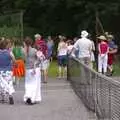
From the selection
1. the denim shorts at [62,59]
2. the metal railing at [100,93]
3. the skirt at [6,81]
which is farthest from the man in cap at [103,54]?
the skirt at [6,81]

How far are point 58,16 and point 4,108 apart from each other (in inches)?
1332

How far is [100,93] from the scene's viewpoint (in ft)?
39.9

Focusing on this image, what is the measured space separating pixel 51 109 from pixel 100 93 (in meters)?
3.27

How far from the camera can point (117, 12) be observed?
44656 mm

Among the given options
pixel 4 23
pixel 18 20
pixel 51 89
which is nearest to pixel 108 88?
pixel 51 89

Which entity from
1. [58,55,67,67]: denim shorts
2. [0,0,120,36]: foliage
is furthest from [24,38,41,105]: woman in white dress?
[0,0,120,36]: foliage

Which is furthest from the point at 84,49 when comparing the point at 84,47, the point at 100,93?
the point at 100,93

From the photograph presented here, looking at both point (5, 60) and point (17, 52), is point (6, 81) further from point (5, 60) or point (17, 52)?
point (17, 52)

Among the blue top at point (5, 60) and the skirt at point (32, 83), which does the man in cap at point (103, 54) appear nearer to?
the skirt at point (32, 83)

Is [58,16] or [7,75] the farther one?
[58,16]

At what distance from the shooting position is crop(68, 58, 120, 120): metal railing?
393 inches

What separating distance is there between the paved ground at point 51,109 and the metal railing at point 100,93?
0.27m

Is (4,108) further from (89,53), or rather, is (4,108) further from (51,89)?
(89,53)

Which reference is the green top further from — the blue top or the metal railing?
the blue top
